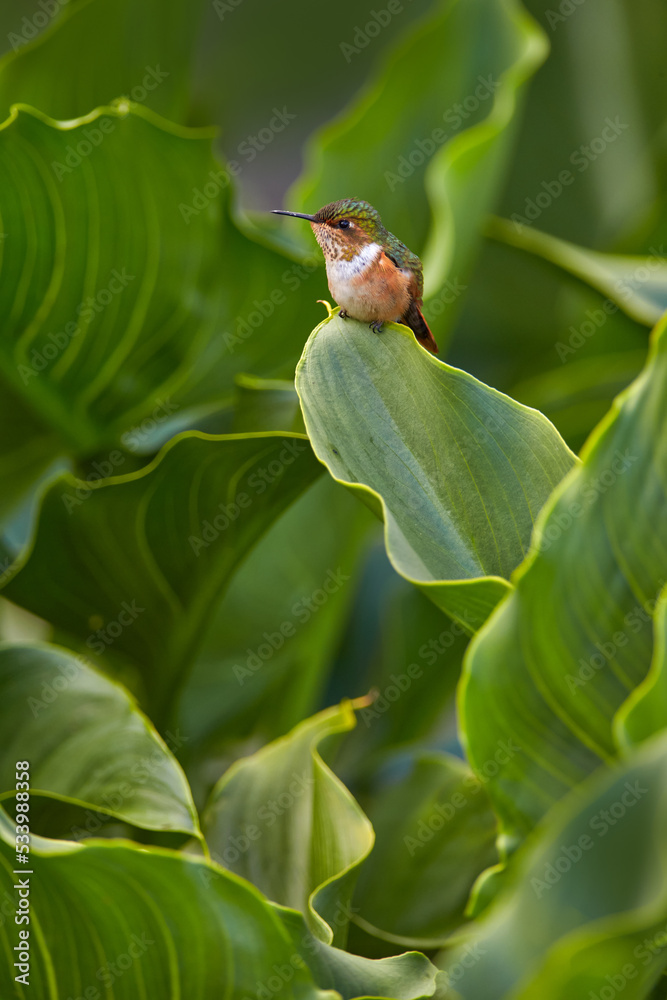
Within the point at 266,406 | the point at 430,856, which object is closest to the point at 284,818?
the point at 430,856

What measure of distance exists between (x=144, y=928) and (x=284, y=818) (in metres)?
0.31

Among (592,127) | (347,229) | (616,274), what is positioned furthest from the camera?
(592,127)

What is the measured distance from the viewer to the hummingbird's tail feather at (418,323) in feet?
3.07

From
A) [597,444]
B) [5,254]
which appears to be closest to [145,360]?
[5,254]

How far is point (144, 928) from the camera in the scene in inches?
24.2

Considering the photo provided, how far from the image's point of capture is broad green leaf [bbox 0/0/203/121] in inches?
49.2

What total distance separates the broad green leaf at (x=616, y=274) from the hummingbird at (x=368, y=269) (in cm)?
27

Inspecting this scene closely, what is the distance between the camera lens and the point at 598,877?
0.44 meters

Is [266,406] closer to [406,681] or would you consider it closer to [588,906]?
[406,681]

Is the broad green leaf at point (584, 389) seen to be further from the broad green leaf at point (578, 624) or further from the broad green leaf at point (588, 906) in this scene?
the broad green leaf at point (588, 906)

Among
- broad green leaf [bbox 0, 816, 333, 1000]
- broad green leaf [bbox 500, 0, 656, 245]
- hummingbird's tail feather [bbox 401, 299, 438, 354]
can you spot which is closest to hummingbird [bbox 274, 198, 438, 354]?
hummingbird's tail feather [bbox 401, 299, 438, 354]

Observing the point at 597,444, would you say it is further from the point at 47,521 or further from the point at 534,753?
the point at 47,521

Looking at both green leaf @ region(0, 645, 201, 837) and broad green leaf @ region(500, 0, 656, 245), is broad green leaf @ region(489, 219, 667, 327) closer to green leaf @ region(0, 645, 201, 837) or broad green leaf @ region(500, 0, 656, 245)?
broad green leaf @ region(500, 0, 656, 245)

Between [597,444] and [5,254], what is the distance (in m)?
0.72
